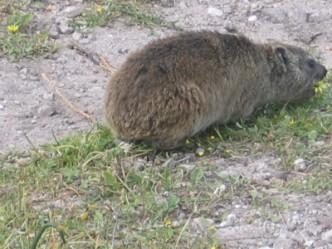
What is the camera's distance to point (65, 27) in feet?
26.6

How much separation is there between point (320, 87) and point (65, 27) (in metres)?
2.13

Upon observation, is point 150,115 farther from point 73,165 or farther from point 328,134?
point 328,134

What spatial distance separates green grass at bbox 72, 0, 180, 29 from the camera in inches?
320

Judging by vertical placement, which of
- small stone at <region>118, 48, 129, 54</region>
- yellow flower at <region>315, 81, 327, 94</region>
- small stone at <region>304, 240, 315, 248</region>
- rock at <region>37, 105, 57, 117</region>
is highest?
small stone at <region>304, 240, 315, 248</region>

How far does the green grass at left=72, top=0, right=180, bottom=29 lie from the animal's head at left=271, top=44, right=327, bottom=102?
133 cm

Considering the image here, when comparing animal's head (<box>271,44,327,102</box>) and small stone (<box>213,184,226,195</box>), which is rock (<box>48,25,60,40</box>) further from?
small stone (<box>213,184,226,195</box>)

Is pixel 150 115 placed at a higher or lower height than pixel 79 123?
higher

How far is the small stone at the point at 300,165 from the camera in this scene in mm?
5910

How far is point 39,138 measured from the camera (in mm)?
6551

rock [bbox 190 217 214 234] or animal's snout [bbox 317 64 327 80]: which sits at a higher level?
animal's snout [bbox 317 64 327 80]

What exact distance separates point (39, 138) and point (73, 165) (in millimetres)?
636

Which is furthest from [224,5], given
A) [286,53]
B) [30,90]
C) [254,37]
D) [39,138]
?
[39,138]

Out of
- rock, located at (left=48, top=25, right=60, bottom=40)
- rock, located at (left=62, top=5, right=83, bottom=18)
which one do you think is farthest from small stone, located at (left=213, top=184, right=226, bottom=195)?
rock, located at (left=62, top=5, right=83, bottom=18)

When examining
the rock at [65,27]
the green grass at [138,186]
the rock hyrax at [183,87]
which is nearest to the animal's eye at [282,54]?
the rock hyrax at [183,87]
